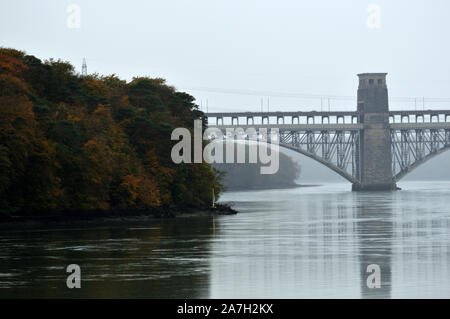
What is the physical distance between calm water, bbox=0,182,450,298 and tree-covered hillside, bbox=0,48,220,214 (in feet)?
15.7

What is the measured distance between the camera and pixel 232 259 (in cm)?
4366

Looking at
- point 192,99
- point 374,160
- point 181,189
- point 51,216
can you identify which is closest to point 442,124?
point 374,160

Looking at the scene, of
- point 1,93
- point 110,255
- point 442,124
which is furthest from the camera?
point 442,124

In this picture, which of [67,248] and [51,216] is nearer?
[67,248]

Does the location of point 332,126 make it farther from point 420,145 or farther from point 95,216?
point 95,216

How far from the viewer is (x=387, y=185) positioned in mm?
167250

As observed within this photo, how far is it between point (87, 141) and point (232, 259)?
1263 inches

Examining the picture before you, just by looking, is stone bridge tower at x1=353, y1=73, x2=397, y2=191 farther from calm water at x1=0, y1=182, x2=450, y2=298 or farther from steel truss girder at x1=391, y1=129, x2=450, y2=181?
calm water at x1=0, y1=182, x2=450, y2=298

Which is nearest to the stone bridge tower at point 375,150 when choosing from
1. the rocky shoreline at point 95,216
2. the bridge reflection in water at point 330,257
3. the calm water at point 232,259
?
the rocky shoreline at point 95,216

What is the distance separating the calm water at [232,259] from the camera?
3338cm

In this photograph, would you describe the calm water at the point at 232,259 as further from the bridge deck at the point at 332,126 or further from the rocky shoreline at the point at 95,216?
the bridge deck at the point at 332,126
